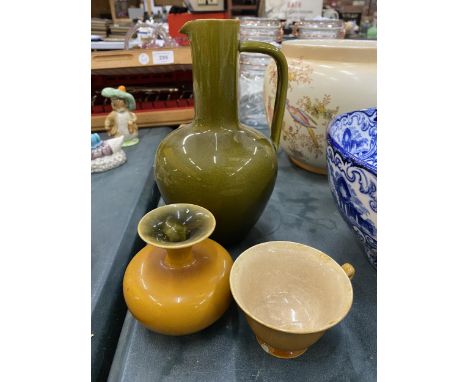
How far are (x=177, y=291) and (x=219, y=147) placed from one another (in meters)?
0.22

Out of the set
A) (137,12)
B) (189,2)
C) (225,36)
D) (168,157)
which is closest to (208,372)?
(168,157)

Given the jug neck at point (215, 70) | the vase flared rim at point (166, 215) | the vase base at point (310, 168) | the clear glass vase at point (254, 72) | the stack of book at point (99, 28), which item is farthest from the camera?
the stack of book at point (99, 28)

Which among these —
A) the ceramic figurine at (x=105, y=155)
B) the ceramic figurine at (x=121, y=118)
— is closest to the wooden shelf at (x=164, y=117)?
the ceramic figurine at (x=121, y=118)

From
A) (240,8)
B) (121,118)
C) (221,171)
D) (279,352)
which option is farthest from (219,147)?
(240,8)

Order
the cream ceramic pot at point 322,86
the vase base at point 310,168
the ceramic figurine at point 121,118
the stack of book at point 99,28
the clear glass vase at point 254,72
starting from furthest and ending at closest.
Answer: the stack of book at point 99,28 < the clear glass vase at point 254,72 < the ceramic figurine at point 121,118 < the vase base at point 310,168 < the cream ceramic pot at point 322,86

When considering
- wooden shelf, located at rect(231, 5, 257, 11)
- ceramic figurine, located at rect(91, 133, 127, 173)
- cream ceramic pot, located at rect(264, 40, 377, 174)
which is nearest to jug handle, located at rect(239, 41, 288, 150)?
cream ceramic pot, located at rect(264, 40, 377, 174)

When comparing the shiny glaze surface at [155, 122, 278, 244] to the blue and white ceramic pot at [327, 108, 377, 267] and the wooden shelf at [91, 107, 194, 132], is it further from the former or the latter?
the wooden shelf at [91, 107, 194, 132]

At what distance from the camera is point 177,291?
0.41 meters

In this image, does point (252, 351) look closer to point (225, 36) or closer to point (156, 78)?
point (225, 36)

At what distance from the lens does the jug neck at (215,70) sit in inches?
19.1

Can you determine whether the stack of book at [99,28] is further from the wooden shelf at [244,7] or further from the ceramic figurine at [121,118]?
the ceramic figurine at [121,118]

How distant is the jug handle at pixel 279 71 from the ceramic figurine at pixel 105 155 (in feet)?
1.80

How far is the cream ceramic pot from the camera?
2.18 feet

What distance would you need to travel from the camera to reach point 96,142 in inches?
37.8
